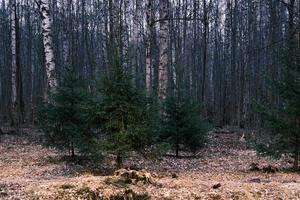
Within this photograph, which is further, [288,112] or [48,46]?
[48,46]

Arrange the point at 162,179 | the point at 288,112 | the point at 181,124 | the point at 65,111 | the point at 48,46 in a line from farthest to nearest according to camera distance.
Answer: the point at 48,46, the point at 181,124, the point at 65,111, the point at 288,112, the point at 162,179

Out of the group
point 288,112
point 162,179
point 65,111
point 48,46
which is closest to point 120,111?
point 162,179

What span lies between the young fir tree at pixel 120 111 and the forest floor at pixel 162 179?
90 cm

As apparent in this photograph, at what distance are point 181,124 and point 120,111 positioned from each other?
4.43 m

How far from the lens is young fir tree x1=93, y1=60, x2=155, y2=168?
9.82 meters

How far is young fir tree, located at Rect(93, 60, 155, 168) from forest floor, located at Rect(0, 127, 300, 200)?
0.90 meters

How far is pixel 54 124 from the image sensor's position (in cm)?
1194

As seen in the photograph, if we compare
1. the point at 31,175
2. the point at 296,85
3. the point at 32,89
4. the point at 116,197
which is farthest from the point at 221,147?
the point at 32,89

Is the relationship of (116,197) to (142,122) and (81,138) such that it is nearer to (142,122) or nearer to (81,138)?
(142,122)

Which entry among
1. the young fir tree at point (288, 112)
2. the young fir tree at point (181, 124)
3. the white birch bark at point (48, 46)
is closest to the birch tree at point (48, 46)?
the white birch bark at point (48, 46)

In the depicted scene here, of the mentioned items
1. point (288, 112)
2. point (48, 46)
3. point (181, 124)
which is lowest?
point (181, 124)

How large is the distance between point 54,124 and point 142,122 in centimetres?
302

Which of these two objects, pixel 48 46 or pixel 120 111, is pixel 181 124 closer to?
pixel 120 111

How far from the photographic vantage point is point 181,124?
550 inches
